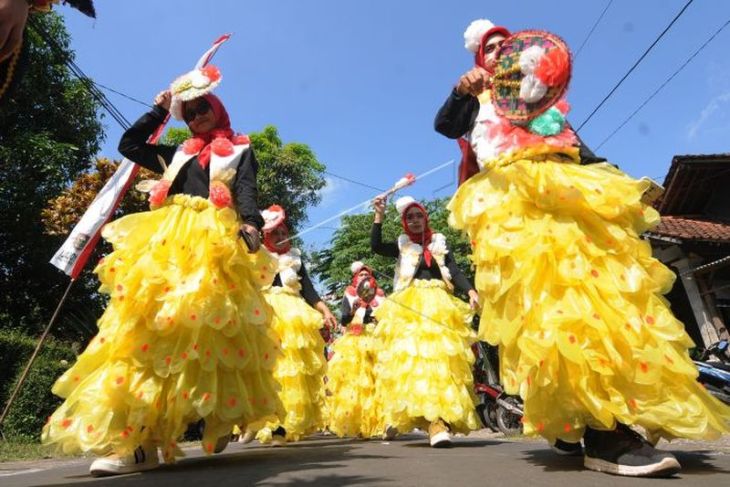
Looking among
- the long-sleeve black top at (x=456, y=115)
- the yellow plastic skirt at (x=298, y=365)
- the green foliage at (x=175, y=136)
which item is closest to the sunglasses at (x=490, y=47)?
the long-sleeve black top at (x=456, y=115)

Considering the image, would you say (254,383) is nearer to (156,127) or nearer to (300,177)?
(156,127)

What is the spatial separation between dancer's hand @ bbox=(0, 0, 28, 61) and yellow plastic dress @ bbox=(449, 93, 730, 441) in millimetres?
2015

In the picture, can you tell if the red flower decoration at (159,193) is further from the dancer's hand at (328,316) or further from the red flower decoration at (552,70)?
the dancer's hand at (328,316)

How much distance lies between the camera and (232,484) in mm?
2367

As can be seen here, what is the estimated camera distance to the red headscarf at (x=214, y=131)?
369 centimetres

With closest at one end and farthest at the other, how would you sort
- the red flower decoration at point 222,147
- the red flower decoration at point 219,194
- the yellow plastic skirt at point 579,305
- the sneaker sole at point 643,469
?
1. the sneaker sole at point 643,469
2. the yellow plastic skirt at point 579,305
3. the red flower decoration at point 219,194
4. the red flower decoration at point 222,147

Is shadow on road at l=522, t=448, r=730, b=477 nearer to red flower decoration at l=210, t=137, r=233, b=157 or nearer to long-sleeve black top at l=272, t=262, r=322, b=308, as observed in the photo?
red flower decoration at l=210, t=137, r=233, b=157

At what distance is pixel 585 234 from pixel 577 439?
2.99 feet

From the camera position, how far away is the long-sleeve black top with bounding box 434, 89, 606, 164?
3.14 metres

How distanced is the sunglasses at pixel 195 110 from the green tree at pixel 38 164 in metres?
11.0

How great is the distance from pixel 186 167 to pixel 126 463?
1759mm

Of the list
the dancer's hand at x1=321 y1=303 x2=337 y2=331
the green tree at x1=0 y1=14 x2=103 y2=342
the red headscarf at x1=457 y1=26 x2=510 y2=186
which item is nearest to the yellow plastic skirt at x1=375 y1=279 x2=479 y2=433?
the dancer's hand at x1=321 y1=303 x2=337 y2=331

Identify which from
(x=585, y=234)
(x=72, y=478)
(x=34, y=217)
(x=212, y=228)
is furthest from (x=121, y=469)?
(x=34, y=217)

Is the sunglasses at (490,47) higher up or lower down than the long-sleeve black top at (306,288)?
higher up
